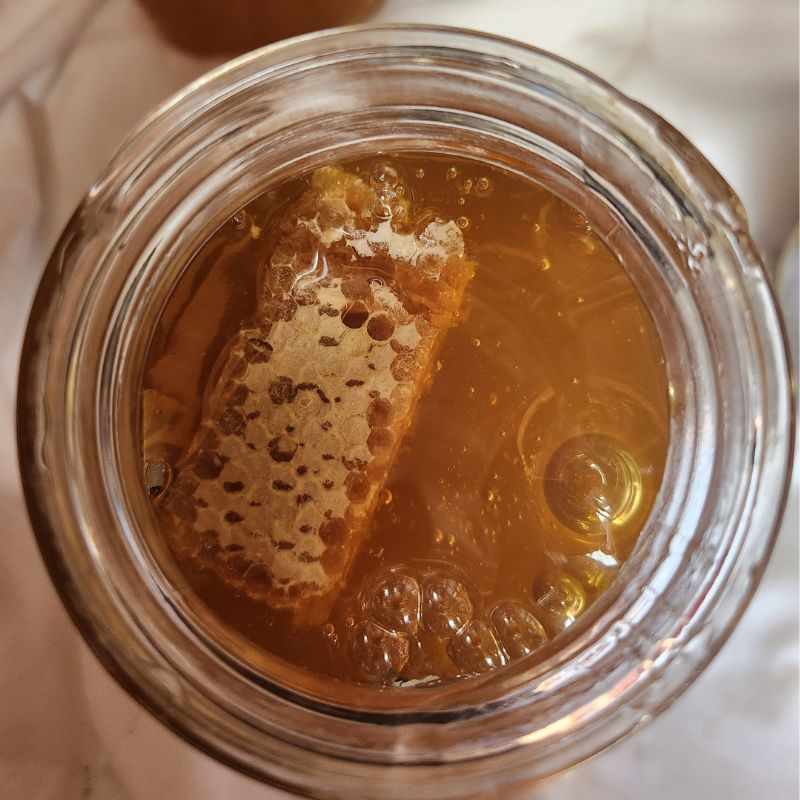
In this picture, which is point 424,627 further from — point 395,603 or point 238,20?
point 238,20

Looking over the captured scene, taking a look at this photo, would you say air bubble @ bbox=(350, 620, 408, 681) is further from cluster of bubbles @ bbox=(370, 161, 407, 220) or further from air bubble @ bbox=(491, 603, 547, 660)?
cluster of bubbles @ bbox=(370, 161, 407, 220)

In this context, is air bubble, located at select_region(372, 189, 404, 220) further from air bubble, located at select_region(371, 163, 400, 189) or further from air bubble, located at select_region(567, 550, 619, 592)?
air bubble, located at select_region(567, 550, 619, 592)

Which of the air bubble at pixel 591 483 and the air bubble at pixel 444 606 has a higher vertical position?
the air bubble at pixel 591 483

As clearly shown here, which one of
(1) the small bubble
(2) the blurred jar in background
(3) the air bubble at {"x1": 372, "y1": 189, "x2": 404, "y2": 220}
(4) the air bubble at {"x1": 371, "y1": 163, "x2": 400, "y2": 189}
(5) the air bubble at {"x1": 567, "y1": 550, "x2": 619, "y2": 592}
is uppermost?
(2) the blurred jar in background

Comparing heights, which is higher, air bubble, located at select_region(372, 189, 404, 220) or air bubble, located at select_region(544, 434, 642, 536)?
air bubble, located at select_region(372, 189, 404, 220)

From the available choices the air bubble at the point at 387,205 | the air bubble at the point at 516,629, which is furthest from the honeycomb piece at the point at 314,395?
the air bubble at the point at 516,629

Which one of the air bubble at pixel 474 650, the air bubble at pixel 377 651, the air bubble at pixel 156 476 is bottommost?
the air bubble at pixel 377 651

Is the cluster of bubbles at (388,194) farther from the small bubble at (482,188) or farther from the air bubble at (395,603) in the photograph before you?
the air bubble at (395,603)

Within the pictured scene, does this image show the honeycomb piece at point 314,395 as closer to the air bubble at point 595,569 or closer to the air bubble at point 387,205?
the air bubble at point 387,205

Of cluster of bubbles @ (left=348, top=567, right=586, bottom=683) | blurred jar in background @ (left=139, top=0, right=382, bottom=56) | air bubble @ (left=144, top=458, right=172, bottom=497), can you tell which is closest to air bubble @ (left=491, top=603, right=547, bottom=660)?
cluster of bubbles @ (left=348, top=567, right=586, bottom=683)
